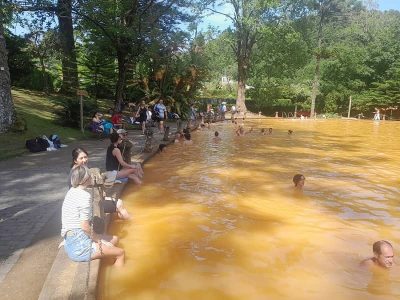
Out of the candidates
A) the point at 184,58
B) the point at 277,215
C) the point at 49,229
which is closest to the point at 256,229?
the point at 277,215

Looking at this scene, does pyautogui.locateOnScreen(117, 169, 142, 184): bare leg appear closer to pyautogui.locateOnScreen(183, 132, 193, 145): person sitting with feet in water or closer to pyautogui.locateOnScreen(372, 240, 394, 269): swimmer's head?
pyautogui.locateOnScreen(372, 240, 394, 269): swimmer's head

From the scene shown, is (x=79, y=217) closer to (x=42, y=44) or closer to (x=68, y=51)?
(x=68, y=51)

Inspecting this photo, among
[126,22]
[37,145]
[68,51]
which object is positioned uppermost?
[126,22]

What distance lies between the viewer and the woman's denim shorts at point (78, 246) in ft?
16.0

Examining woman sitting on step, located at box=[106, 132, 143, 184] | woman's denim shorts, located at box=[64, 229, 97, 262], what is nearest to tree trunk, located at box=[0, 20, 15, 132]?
woman sitting on step, located at box=[106, 132, 143, 184]

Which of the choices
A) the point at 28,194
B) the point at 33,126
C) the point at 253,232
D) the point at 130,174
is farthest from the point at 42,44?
the point at 253,232

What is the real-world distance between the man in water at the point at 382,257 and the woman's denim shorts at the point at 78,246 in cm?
405

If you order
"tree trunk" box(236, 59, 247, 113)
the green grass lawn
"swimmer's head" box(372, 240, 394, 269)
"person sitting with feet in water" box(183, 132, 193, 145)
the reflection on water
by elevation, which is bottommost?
the reflection on water

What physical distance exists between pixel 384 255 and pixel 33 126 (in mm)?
13841

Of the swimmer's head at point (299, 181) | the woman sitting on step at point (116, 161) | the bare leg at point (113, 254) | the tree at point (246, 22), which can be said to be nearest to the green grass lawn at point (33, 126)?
the woman sitting on step at point (116, 161)

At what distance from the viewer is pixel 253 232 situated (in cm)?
741

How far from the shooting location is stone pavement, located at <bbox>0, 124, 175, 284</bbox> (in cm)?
566

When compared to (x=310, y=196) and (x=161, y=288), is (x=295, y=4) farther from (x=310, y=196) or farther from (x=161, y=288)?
(x=161, y=288)

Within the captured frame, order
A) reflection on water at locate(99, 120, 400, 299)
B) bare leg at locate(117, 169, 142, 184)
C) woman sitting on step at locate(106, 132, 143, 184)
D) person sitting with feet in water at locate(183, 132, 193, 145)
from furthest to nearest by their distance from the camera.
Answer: person sitting with feet in water at locate(183, 132, 193, 145), bare leg at locate(117, 169, 142, 184), woman sitting on step at locate(106, 132, 143, 184), reflection on water at locate(99, 120, 400, 299)
